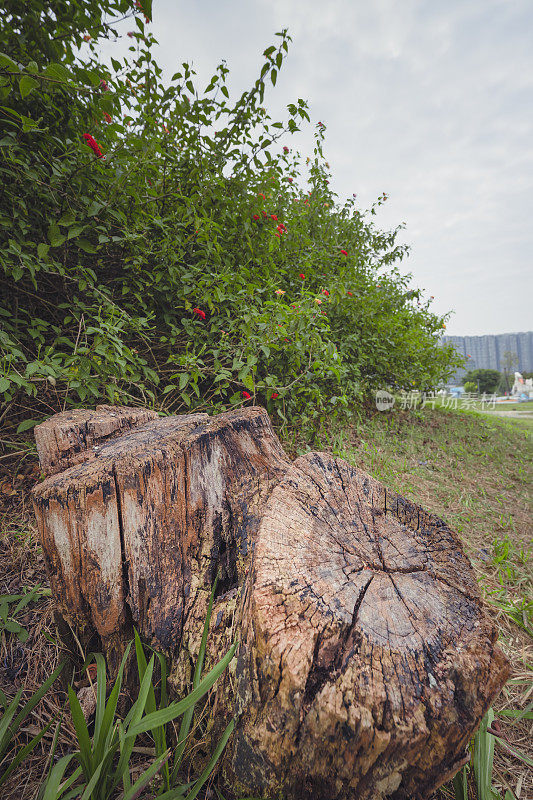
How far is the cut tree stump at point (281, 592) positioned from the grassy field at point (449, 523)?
22 centimetres

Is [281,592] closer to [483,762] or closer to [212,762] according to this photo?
[212,762]

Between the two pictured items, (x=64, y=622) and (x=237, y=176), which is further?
(x=237, y=176)

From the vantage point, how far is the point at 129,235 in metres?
1.56

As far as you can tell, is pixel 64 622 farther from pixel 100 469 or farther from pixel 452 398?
pixel 452 398

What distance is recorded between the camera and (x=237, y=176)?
1.92 metres

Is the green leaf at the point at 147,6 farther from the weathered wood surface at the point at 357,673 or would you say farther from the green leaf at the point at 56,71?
the weathered wood surface at the point at 357,673

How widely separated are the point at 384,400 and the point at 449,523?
2256 mm

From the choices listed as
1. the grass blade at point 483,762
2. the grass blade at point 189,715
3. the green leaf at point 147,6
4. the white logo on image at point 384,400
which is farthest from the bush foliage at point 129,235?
the white logo on image at point 384,400

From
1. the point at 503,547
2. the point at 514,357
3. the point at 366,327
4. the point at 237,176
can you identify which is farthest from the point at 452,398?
the point at 514,357

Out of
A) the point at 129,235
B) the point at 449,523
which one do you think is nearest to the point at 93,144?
the point at 129,235

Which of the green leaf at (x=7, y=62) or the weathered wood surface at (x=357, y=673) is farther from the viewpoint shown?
the green leaf at (x=7, y=62)

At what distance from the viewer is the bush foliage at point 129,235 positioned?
4.15 ft

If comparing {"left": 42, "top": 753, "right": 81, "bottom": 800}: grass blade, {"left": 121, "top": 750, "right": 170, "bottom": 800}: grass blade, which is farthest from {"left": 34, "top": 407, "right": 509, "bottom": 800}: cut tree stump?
{"left": 42, "top": 753, "right": 81, "bottom": 800}: grass blade

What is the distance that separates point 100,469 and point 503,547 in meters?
2.20
